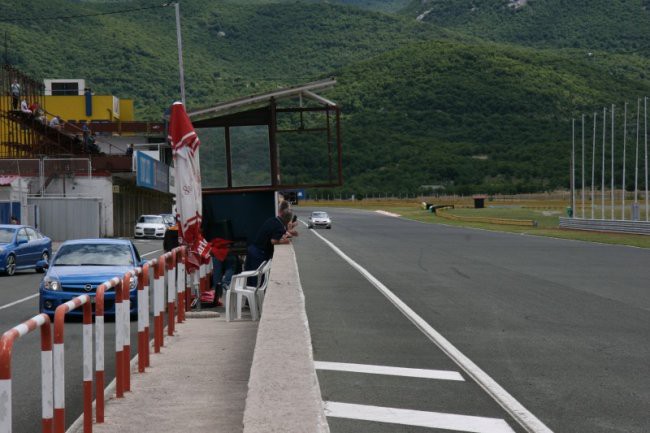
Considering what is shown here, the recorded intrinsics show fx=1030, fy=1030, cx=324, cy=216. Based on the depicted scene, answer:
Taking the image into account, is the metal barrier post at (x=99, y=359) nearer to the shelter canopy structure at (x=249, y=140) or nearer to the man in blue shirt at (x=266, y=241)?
the man in blue shirt at (x=266, y=241)

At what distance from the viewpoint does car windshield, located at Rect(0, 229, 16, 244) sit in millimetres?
26828

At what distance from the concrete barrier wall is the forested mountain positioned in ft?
395

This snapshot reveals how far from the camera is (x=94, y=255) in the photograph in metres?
17.4

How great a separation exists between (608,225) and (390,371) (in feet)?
139

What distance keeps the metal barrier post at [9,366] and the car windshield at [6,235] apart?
2174 centimetres

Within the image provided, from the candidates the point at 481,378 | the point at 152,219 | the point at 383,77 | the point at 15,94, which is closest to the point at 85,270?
the point at 481,378

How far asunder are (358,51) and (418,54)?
18.4m

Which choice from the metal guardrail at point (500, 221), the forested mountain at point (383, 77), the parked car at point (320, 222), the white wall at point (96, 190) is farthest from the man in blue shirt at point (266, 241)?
the forested mountain at point (383, 77)

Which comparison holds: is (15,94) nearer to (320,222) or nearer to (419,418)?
(320,222)

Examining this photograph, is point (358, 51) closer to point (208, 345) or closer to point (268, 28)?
point (268, 28)

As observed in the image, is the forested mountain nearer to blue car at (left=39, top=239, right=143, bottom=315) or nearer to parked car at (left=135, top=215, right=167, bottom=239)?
parked car at (left=135, top=215, right=167, bottom=239)

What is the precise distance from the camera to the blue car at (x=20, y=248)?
1034 inches

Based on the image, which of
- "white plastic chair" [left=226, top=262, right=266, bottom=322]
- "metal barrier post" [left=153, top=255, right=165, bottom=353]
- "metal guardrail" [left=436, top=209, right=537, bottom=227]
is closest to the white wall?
"metal guardrail" [left=436, top=209, right=537, bottom=227]

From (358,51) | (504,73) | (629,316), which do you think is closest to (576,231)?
(629,316)
